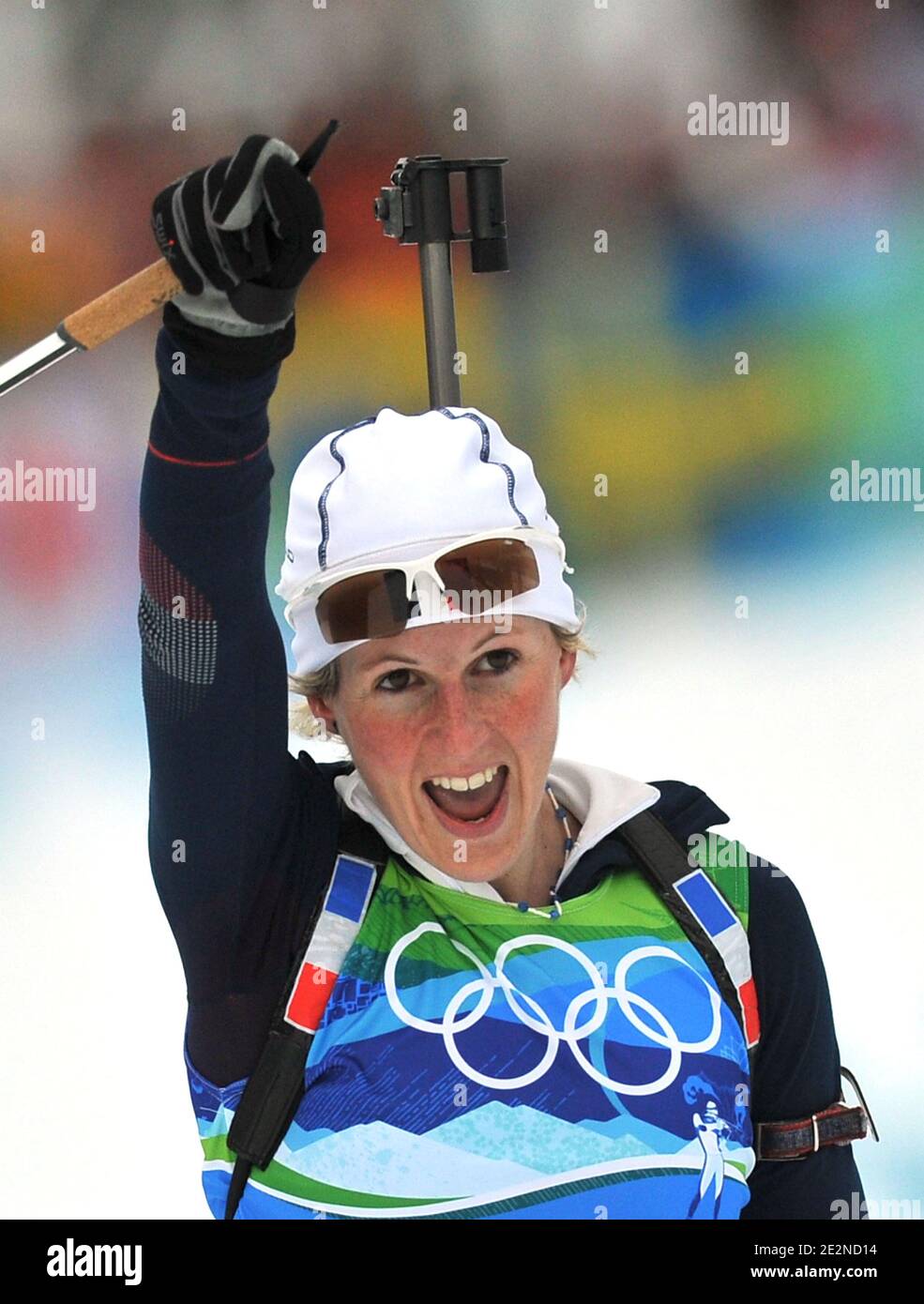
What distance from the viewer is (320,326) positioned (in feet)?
6.93

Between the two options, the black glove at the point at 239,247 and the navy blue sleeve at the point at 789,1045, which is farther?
the navy blue sleeve at the point at 789,1045

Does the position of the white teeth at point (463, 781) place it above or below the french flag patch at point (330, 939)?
above

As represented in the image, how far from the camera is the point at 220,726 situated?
3.87ft

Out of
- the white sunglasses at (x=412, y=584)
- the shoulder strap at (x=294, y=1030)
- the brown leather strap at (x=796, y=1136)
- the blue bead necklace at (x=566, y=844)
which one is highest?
the white sunglasses at (x=412, y=584)

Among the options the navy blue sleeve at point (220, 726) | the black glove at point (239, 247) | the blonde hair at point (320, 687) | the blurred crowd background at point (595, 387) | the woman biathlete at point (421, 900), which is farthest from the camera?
the blurred crowd background at point (595, 387)

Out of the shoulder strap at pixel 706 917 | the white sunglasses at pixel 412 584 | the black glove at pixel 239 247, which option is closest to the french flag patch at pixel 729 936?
the shoulder strap at pixel 706 917

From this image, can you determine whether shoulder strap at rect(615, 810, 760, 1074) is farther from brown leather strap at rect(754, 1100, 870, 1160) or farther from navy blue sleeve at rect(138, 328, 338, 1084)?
navy blue sleeve at rect(138, 328, 338, 1084)

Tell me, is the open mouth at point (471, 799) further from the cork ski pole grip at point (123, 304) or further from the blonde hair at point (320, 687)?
the cork ski pole grip at point (123, 304)

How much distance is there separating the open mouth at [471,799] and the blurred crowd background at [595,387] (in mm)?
650

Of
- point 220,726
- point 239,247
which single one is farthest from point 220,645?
Answer: point 239,247

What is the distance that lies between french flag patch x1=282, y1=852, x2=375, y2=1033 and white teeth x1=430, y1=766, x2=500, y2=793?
0.26 ft

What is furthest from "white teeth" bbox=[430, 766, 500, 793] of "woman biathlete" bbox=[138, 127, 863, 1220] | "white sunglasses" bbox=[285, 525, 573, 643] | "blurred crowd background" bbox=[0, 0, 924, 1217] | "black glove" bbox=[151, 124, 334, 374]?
"blurred crowd background" bbox=[0, 0, 924, 1217]

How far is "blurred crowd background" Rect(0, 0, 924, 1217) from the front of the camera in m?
1.94

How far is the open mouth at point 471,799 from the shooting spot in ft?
4.30
